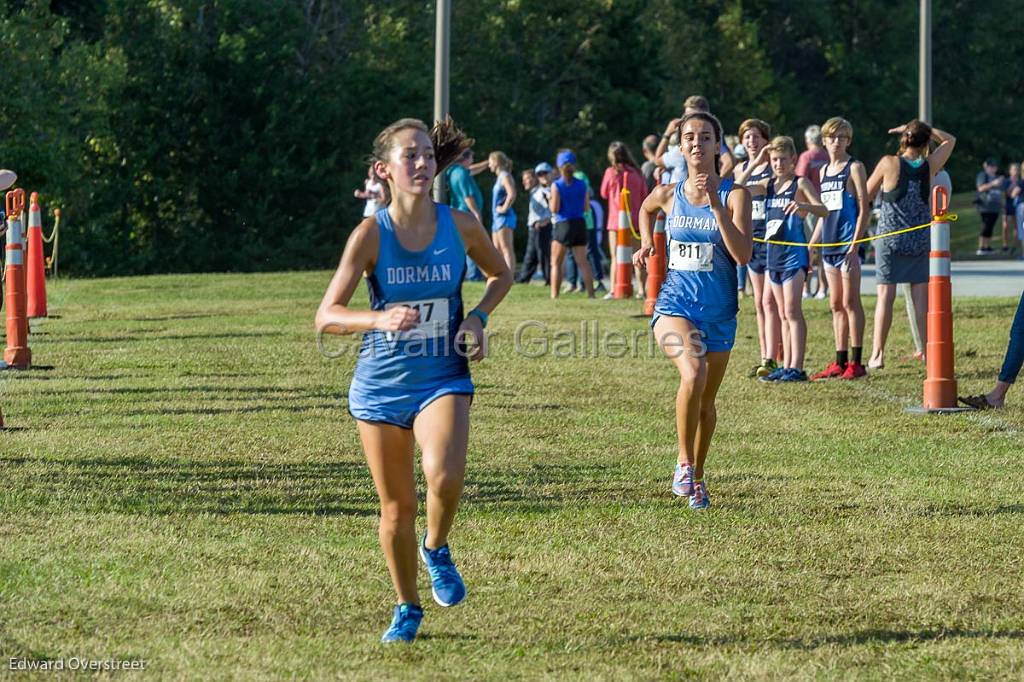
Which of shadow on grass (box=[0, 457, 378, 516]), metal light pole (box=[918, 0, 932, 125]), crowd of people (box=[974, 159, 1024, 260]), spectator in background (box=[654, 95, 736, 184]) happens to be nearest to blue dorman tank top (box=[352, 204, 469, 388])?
shadow on grass (box=[0, 457, 378, 516])

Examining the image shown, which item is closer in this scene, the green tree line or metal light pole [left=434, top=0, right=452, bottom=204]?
metal light pole [left=434, top=0, right=452, bottom=204]

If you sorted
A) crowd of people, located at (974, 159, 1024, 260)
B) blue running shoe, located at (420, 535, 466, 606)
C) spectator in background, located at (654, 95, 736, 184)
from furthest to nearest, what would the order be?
crowd of people, located at (974, 159, 1024, 260) → spectator in background, located at (654, 95, 736, 184) → blue running shoe, located at (420, 535, 466, 606)

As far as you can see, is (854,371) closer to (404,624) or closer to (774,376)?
(774,376)

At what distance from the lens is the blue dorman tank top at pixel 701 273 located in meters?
8.85

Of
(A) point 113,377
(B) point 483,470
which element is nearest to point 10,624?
(B) point 483,470

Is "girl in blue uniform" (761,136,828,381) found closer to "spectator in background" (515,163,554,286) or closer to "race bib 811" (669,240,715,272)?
"race bib 811" (669,240,715,272)

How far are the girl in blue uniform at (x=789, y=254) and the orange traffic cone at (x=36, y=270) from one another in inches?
323

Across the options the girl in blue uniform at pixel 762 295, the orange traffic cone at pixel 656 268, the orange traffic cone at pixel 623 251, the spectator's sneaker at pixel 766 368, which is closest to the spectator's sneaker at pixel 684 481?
the girl in blue uniform at pixel 762 295

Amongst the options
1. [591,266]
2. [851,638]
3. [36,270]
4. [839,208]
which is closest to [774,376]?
[839,208]

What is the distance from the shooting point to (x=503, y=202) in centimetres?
2391

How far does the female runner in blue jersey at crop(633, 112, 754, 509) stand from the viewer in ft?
28.4

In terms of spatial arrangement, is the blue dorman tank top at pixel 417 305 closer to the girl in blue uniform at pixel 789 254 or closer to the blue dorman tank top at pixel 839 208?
the girl in blue uniform at pixel 789 254

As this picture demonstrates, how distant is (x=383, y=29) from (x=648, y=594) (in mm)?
45723

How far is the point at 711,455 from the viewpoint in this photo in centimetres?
1038
